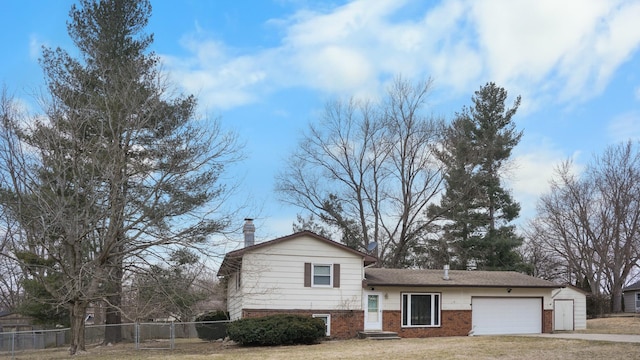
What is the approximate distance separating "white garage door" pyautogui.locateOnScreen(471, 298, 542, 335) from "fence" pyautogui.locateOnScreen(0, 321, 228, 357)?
12081 millimetres

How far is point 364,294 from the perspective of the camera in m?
25.8

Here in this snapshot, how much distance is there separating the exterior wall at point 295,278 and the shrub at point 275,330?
5.38 ft

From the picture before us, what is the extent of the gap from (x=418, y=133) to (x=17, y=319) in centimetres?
3187

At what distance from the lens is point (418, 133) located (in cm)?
3888

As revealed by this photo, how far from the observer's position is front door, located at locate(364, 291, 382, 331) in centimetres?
2575

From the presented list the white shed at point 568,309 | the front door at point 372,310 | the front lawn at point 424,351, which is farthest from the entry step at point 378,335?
the white shed at point 568,309

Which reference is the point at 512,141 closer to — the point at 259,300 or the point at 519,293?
the point at 519,293

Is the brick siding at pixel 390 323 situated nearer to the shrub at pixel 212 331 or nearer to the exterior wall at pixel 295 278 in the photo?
the exterior wall at pixel 295 278

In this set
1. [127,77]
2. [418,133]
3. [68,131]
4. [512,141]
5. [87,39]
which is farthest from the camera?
[512,141]

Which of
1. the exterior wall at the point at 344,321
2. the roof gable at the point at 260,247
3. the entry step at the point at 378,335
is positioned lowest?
the entry step at the point at 378,335

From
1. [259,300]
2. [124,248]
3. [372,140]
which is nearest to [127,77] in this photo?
[124,248]

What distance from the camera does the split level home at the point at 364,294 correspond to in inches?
973

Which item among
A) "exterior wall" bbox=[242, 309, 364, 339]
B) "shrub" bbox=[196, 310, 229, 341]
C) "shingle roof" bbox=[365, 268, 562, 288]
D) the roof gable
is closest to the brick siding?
"exterior wall" bbox=[242, 309, 364, 339]

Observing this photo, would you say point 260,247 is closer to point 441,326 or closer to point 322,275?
point 322,275
